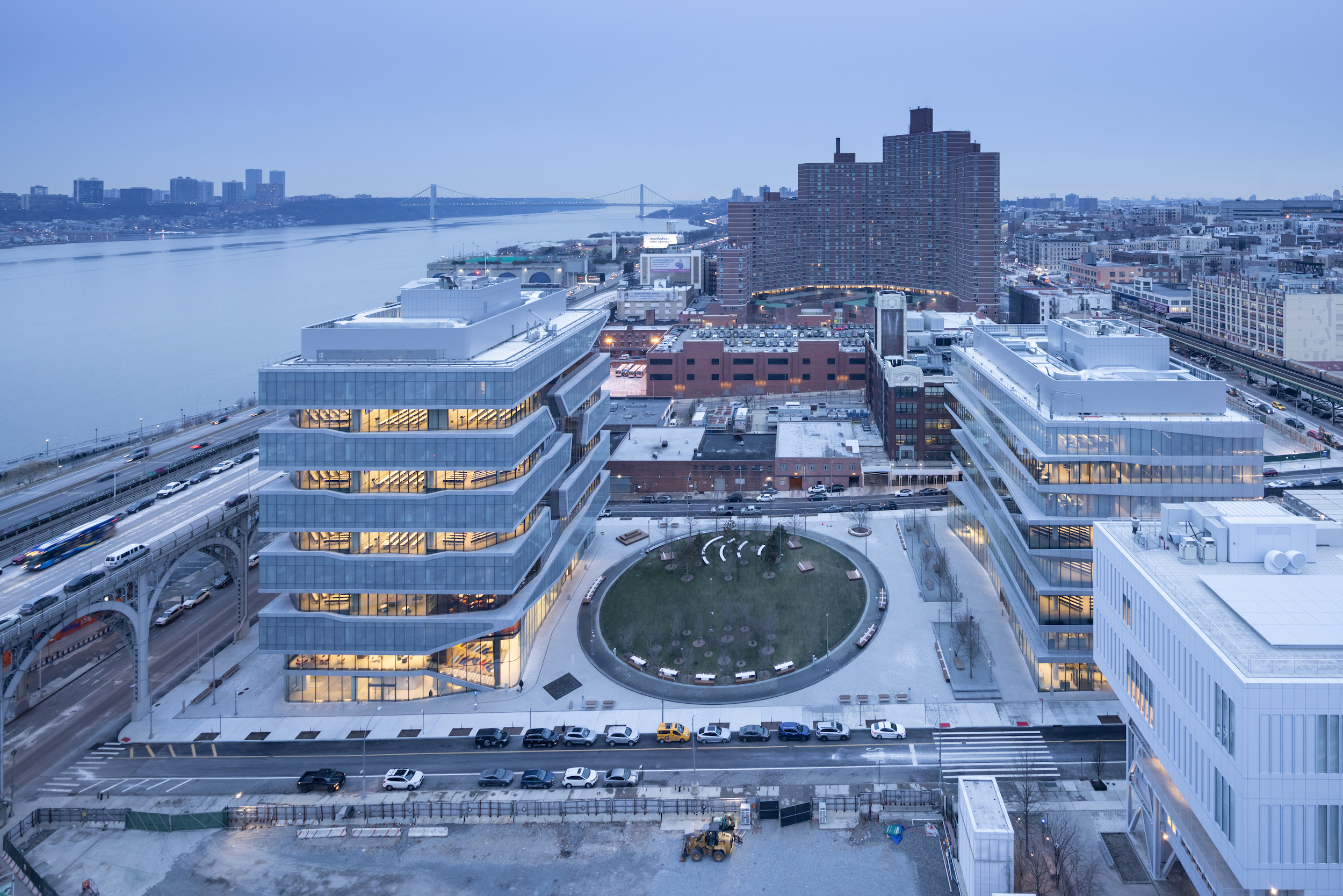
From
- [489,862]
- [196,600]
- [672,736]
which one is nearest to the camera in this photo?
[489,862]

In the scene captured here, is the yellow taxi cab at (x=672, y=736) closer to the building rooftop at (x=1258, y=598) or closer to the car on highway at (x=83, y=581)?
the building rooftop at (x=1258, y=598)

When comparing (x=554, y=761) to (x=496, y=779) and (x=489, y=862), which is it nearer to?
(x=496, y=779)

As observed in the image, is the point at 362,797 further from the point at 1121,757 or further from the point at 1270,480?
the point at 1270,480

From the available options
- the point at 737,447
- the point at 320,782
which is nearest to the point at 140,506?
the point at 320,782

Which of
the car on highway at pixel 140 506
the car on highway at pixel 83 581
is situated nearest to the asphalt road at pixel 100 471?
the car on highway at pixel 140 506

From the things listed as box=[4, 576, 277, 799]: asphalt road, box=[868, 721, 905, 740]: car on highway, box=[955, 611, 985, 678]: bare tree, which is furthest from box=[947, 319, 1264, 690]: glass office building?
box=[4, 576, 277, 799]: asphalt road

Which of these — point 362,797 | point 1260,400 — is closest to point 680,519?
point 362,797
